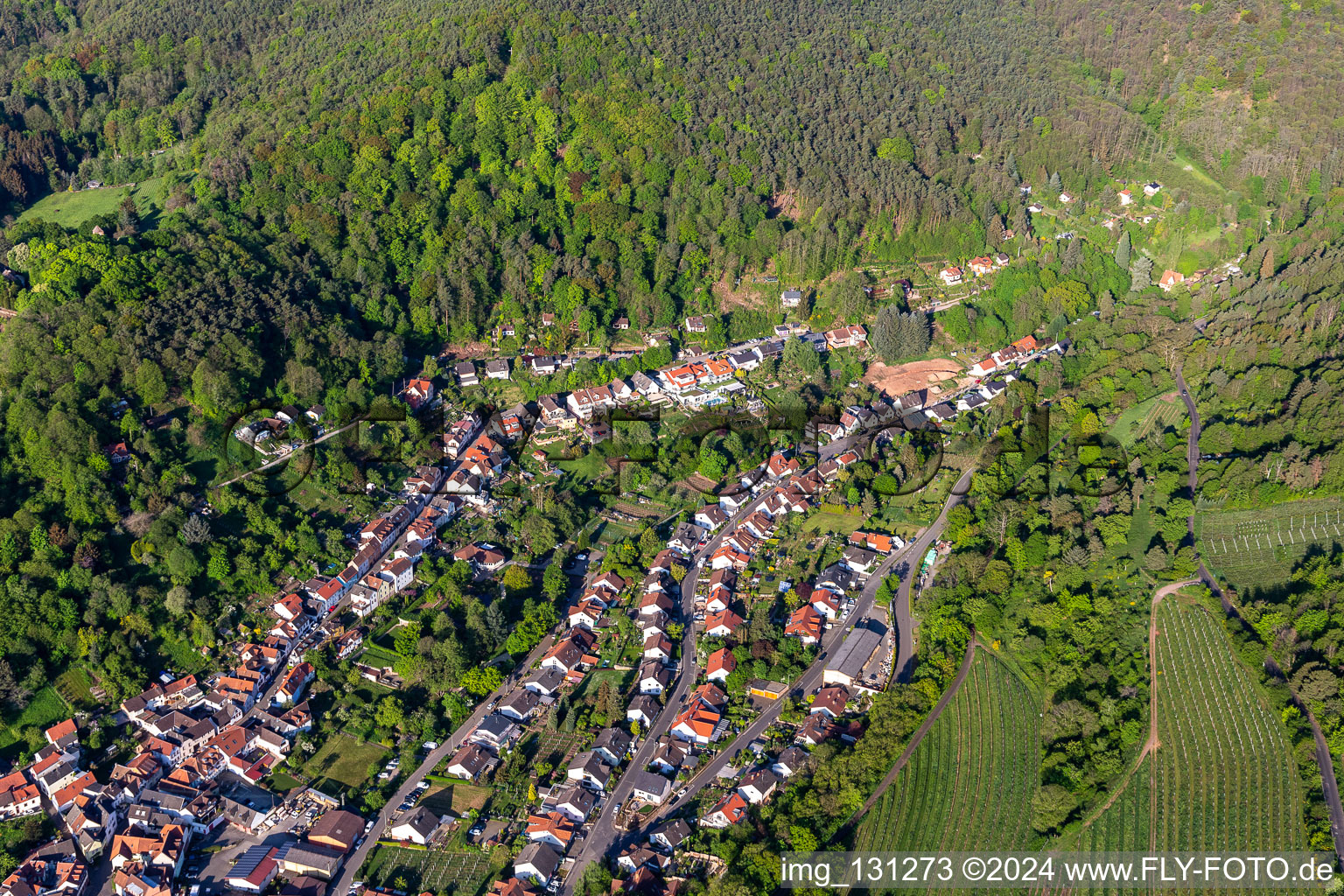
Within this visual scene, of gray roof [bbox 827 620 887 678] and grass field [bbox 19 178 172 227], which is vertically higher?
grass field [bbox 19 178 172 227]

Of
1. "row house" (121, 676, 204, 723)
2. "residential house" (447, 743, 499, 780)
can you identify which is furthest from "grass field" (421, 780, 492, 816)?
"row house" (121, 676, 204, 723)

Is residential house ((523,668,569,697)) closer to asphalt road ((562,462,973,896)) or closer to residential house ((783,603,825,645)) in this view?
asphalt road ((562,462,973,896))

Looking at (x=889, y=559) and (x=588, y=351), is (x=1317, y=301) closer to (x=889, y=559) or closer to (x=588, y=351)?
(x=889, y=559)

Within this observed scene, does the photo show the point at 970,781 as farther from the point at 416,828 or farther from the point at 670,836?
the point at 416,828

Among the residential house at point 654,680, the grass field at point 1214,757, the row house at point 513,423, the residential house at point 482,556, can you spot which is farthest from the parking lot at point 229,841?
the grass field at point 1214,757

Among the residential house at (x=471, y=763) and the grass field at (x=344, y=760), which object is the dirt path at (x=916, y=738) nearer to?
the residential house at (x=471, y=763)

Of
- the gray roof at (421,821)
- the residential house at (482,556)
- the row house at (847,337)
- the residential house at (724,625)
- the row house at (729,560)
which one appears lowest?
the gray roof at (421,821)

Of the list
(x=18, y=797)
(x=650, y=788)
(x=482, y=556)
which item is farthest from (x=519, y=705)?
(x=18, y=797)
